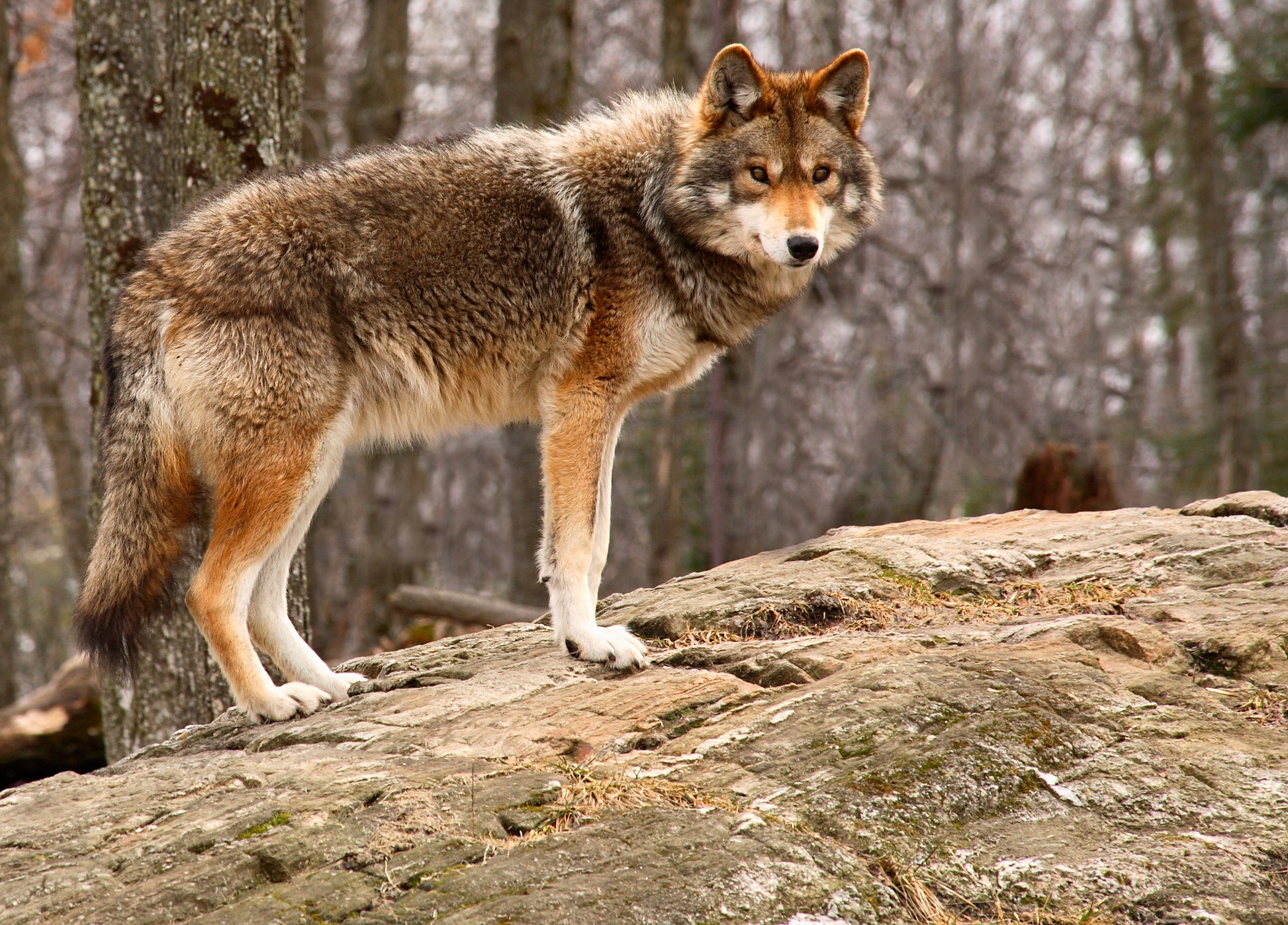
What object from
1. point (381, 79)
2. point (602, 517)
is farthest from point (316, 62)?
point (602, 517)

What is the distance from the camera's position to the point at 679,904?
266 cm

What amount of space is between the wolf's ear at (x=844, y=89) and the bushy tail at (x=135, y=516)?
2.84m

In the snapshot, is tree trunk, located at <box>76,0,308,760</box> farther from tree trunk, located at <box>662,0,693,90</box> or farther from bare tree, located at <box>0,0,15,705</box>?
tree trunk, located at <box>662,0,693,90</box>

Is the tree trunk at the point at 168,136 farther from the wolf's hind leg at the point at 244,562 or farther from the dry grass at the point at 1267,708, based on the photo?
the dry grass at the point at 1267,708

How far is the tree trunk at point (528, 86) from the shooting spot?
10555 mm

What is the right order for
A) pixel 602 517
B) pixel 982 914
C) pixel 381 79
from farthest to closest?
1. pixel 381 79
2. pixel 602 517
3. pixel 982 914

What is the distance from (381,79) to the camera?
12.3 m

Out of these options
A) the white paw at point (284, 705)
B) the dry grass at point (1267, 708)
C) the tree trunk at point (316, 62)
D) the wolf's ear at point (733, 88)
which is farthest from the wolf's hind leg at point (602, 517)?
the tree trunk at point (316, 62)

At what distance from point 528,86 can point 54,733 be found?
7.04 meters

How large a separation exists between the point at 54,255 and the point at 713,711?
59.1 ft

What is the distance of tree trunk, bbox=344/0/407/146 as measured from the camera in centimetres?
1194

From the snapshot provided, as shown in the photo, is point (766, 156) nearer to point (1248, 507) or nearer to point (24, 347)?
point (1248, 507)

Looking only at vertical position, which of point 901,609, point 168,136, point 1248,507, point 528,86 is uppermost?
point 528,86

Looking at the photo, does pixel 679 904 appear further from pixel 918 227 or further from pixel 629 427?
pixel 918 227
